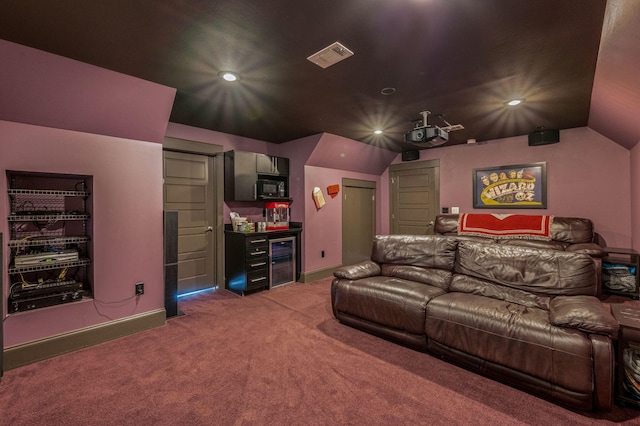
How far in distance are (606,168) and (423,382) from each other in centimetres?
449

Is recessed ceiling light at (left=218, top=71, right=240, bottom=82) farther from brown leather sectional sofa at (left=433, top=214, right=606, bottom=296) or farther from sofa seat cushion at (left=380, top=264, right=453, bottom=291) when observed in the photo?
brown leather sectional sofa at (left=433, top=214, right=606, bottom=296)

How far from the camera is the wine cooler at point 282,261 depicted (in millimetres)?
4562

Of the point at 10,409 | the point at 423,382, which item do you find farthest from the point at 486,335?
the point at 10,409

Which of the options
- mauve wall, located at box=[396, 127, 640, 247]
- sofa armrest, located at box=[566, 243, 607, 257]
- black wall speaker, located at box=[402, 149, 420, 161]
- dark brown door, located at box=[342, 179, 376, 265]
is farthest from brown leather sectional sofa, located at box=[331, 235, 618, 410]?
black wall speaker, located at box=[402, 149, 420, 161]

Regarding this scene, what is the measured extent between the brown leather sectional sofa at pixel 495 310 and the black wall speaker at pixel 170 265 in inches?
75.9

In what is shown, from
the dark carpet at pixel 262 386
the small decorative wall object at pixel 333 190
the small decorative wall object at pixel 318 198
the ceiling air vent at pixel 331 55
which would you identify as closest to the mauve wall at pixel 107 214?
the dark carpet at pixel 262 386

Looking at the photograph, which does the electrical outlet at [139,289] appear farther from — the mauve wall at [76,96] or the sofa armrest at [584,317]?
the sofa armrest at [584,317]

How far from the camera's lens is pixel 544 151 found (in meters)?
4.69

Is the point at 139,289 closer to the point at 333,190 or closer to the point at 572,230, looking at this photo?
the point at 333,190

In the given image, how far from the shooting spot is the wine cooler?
15.0 feet

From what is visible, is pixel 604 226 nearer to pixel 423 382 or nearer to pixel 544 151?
pixel 544 151

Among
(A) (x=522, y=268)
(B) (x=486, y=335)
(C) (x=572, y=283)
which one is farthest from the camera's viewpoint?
(A) (x=522, y=268)

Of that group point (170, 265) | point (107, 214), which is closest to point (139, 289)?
point (170, 265)

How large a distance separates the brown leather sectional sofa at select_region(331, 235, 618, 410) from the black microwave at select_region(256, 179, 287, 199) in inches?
81.8
